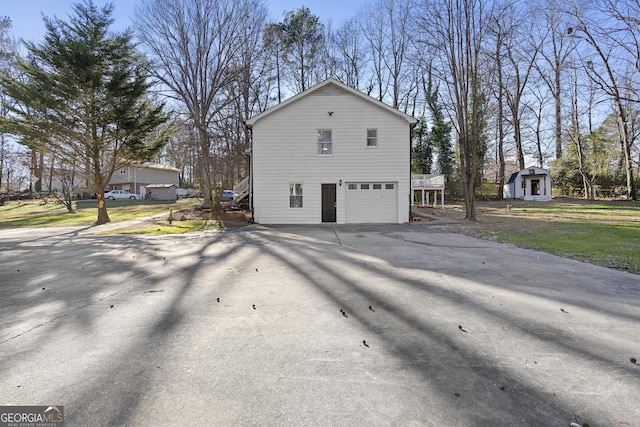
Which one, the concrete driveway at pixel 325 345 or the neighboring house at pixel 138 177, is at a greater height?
the neighboring house at pixel 138 177

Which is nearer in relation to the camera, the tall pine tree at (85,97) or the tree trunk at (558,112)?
the tall pine tree at (85,97)

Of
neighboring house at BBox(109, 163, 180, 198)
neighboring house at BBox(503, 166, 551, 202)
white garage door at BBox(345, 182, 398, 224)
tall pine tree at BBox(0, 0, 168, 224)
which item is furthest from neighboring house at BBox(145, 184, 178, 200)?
neighboring house at BBox(503, 166, 551, 202)

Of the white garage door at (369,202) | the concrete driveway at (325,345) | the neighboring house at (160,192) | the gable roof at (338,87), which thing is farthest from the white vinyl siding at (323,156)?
the neighboring house at (160,192)

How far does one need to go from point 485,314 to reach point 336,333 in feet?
6.54

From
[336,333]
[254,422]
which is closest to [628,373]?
[336,333]

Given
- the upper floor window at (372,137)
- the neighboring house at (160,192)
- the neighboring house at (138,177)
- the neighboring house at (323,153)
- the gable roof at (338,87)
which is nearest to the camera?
the gable roof at (338,87)

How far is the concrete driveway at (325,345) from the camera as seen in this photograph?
2285 millimetres

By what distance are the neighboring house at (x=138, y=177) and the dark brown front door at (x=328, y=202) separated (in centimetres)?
3557

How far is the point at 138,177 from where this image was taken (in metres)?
47.0

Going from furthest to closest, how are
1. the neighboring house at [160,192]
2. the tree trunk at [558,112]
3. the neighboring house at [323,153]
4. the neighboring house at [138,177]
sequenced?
the neighboring house at [138,177], the neighboring house at [160,192], the tree trunk at [558,112], the neighboring house at [323,153]

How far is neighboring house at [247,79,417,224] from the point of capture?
664 inches

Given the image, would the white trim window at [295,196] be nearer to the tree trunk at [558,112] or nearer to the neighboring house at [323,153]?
the neighboring house at [323,153]

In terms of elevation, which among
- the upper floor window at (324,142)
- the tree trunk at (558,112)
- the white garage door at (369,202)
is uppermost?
the tree trunk at (558,112)

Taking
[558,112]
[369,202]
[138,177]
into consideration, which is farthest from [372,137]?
[138,177]
